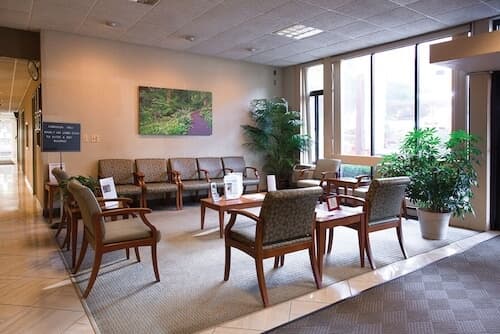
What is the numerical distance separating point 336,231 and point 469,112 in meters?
2.62

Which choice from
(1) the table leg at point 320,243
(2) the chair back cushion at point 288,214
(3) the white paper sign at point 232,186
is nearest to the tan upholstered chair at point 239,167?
(3) the white paper sign at point 232,186

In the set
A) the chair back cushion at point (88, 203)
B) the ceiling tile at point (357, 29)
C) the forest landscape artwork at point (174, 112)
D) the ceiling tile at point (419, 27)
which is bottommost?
the chair back cushion at point (88, 203)

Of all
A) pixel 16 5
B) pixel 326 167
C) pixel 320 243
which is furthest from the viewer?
pixel 326 167

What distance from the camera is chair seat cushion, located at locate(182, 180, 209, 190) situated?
677cm

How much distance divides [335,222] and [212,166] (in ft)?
14.6

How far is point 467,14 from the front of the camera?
5.15 metres

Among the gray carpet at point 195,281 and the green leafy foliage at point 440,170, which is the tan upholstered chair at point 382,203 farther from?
the green leafy foliage at point 440,170

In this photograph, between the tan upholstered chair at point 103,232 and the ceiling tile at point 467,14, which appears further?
the ceiling tile at point 467,14

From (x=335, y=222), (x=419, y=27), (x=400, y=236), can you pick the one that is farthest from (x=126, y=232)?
(x=419, y=27)

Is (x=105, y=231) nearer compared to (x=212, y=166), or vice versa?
(x=105, y=231)

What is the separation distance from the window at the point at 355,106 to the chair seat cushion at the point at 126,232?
5.06 metres

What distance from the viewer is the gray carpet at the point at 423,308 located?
2623mm

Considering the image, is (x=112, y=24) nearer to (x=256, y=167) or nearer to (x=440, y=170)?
(x=256, y=167)

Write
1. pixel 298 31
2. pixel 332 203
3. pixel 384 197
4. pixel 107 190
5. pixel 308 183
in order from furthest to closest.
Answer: pixel 308 183
pixel 298 31
pixel 107 190
pixel 332 203
pixel 384 197
